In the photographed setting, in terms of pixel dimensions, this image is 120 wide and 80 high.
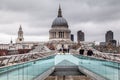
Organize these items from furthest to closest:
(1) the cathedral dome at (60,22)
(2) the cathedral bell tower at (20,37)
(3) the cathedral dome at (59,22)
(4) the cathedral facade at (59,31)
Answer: (2) the cathedral bell tower at (20,37), (3) the cathedral dome at (59,22), (1) the cathedral dome at (60,22), (4) the cathedral facade at (59,31)

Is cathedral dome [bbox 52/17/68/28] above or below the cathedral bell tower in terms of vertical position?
above

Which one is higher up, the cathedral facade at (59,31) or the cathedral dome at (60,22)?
the cathedral dome at (60,22)

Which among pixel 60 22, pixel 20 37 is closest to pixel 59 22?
pixel 60 22

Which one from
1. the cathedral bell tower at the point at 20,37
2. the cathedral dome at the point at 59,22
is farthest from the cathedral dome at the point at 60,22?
the cathedral bell tower at the point at 20,37

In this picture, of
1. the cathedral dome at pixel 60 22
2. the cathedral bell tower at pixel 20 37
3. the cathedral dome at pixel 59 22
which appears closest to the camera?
the cathedral dome at pixel 60 22

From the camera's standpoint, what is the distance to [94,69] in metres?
17.0

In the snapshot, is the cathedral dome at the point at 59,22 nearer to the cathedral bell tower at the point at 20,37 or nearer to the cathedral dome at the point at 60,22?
the cathedral dome at the point at 60,22

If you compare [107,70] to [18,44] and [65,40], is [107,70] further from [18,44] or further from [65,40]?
[18,44]

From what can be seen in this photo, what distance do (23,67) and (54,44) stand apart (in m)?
153

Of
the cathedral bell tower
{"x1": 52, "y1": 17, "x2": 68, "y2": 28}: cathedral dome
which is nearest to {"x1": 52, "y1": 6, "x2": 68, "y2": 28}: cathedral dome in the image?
{"x1": 52, "y1": 17, "x2": 68, "y2": 28}: cathedral dome

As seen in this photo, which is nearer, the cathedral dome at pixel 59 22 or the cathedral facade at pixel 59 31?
the cathedral facade at pixel 59 31

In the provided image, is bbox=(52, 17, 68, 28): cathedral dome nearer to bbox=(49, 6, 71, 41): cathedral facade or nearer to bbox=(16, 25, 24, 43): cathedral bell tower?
bbox=(49, 6, 71, 41): cathedral facade

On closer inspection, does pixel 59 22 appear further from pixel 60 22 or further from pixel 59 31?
pixel 59 31

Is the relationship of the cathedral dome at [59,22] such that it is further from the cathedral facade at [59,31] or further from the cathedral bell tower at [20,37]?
the cathedral bell tower at [20,37]
